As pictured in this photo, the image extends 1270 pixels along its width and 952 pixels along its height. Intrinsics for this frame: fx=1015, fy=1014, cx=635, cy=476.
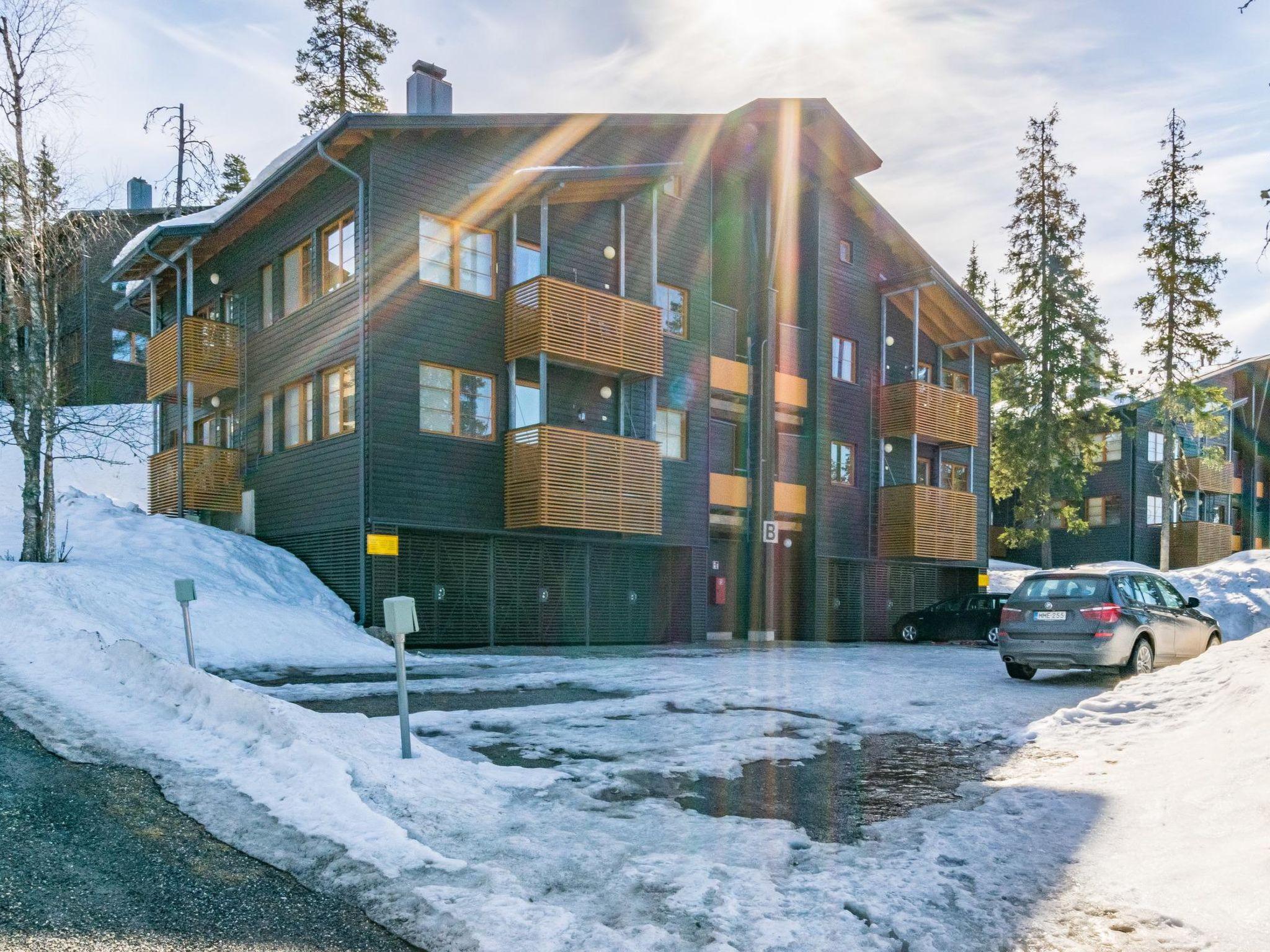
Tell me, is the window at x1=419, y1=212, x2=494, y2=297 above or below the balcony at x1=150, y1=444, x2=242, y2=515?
above

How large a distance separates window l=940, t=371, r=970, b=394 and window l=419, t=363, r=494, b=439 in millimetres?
17413

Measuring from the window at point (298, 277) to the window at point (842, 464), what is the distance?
46.6ft

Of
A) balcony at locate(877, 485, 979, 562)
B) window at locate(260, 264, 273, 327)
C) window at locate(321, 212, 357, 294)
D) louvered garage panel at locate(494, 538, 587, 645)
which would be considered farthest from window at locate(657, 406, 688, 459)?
window at locate(260, 264, 273, 327)

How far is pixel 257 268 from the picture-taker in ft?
77.4

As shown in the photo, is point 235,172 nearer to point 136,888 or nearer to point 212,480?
point 212,480

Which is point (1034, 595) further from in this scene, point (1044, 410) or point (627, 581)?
point (1044, 410)

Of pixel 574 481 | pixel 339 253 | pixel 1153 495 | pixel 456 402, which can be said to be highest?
pixel 339 253

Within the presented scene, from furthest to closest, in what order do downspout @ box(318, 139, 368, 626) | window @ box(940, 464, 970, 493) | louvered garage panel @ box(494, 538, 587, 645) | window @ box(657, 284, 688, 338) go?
window @ box(940, 464, 970, 493), window @ box(657, 284, 688, 338), louvered garage panel @ box(494, 538, 587, 645), downspout @ box(318, 139, 368, 626)

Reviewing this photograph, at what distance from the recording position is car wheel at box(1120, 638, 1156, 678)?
532 inches

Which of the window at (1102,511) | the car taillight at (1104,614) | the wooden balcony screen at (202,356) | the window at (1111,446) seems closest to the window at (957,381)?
the window at (1111,446)

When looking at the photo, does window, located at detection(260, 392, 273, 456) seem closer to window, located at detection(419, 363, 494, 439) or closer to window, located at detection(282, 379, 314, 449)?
window, located at detection(282, 379, 314, 449)

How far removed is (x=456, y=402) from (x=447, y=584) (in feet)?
11.7

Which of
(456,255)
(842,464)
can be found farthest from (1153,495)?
(456,255)

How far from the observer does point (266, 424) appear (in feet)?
76.0
